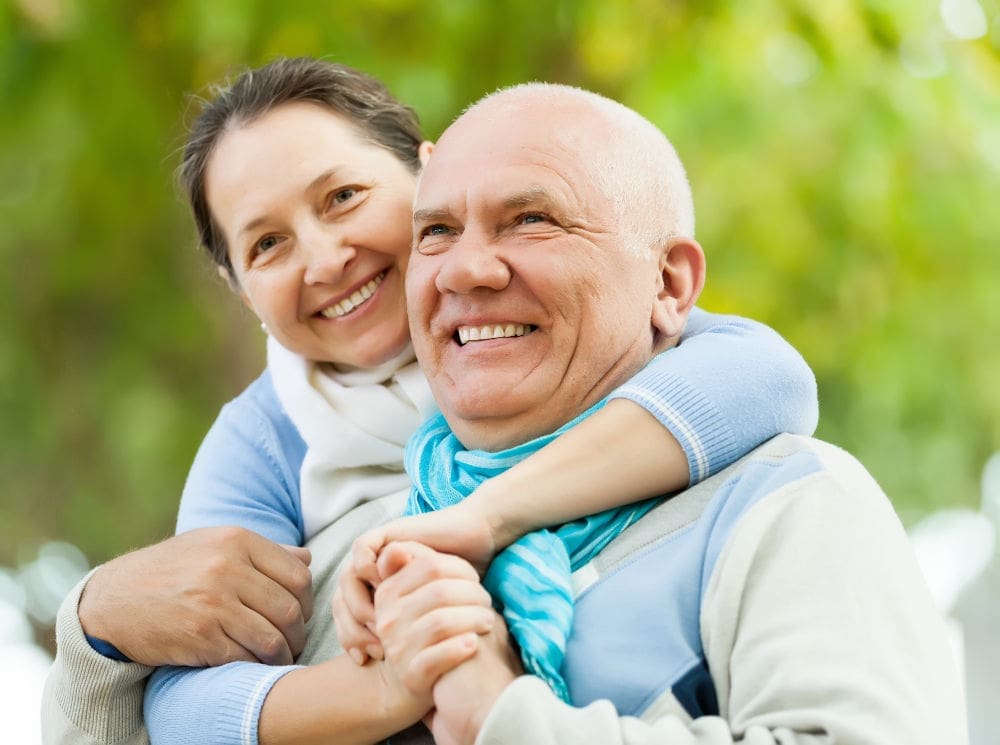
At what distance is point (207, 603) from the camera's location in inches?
89.2

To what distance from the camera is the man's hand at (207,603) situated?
2260 millimetres

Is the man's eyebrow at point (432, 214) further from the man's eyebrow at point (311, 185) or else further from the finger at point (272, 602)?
the finger at point (272, 602)

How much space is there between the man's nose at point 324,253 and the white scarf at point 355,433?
20 cm

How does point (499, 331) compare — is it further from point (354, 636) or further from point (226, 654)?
point (226, 654)

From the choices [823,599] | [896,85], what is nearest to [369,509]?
[823,599]

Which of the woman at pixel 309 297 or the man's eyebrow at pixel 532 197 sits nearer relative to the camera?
the man's eyebrow at pixel 532 197

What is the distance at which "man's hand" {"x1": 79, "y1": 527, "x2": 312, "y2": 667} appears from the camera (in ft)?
7.41

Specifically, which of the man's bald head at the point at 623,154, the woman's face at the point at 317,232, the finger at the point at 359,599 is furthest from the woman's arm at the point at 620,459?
the woman's face at the point at 317,232

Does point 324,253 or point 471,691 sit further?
point 324,253

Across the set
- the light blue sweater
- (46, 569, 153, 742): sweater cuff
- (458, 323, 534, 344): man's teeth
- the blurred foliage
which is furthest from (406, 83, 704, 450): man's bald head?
the blurred foliage

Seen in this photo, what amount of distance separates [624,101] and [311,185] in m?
Result: 2.92

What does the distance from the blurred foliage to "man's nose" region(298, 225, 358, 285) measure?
2092 millimetres

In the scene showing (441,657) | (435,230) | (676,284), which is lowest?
(441,657)

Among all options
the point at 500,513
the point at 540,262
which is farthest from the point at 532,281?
the point at 500,513
